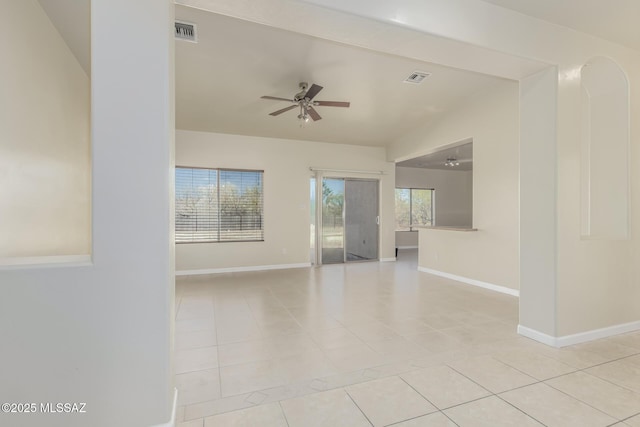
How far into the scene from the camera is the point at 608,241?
2.90 metres

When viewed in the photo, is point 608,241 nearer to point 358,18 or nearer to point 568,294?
point 568,294

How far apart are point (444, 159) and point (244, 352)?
7.84m

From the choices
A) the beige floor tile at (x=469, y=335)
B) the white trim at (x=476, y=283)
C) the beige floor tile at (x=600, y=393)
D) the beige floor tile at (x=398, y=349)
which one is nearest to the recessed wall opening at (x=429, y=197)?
the white trim at (x=476, y=283)

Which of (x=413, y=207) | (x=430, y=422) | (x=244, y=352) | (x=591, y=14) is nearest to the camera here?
(x=430, y=422)

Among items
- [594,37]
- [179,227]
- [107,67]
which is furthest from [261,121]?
[594,37]

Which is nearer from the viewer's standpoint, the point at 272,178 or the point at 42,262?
the point at 42,262

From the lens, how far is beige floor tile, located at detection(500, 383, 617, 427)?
172 cm

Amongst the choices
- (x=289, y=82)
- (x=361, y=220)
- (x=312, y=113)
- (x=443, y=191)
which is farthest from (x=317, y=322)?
(x=443, y=191)

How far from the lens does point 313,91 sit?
3.60m

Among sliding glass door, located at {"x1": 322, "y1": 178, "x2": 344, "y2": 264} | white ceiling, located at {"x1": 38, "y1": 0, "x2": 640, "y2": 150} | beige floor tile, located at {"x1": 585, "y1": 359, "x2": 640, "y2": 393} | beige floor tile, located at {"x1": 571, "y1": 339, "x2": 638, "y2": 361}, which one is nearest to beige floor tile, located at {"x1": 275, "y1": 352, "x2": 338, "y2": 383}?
beige floor tile, located at {"x1": 585, "y1": 359, "x2": 640, "y2": 393}

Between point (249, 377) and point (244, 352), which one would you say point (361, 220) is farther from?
point (249, 377)

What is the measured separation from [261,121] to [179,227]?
2571mm

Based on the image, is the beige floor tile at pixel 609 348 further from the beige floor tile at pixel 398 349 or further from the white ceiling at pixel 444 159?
the white ceiling at pixel 444 159

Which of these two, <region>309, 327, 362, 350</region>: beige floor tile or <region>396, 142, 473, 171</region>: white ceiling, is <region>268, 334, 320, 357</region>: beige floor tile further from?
<region>396, 142, 473, 171</region>: white ceiling
